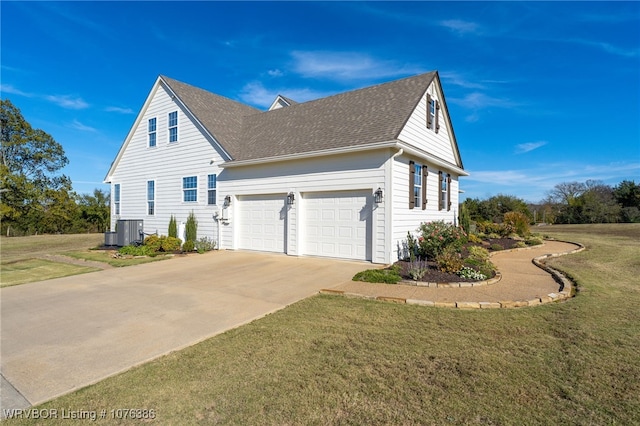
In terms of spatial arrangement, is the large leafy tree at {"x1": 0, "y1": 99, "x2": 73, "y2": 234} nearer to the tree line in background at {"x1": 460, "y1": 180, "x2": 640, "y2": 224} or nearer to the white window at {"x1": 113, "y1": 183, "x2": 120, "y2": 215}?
the white window at {"x1": 113, "y1": 183, "x2": 120, "y2": 215}

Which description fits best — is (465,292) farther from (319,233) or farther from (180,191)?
(180,191)

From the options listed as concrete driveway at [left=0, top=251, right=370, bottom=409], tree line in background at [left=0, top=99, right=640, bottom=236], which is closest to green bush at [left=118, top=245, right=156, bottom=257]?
concrete driveway at [left=0, top=251, right=370, bottom=409]

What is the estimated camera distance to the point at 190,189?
14.5 metres

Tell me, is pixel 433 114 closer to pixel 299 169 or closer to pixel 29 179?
pixel 299 169

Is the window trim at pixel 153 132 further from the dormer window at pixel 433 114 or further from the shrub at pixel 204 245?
the dormer window at pixel 433 114

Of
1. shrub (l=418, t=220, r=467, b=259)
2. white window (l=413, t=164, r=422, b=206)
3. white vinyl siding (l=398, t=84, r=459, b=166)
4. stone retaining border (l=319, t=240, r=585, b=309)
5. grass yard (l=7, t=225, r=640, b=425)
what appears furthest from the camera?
white window (l=413, t=164, r=422, b=206)

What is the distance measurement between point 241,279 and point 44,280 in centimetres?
517

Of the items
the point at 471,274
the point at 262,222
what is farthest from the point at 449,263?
the point at 262,222

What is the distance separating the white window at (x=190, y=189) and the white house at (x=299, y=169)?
0.15 feet

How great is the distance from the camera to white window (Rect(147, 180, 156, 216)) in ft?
52.6

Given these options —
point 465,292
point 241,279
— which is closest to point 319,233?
point 241,279

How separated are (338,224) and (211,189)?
6.35 meters

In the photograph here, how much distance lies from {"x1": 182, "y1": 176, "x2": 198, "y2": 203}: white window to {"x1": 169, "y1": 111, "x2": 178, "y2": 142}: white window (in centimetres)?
217

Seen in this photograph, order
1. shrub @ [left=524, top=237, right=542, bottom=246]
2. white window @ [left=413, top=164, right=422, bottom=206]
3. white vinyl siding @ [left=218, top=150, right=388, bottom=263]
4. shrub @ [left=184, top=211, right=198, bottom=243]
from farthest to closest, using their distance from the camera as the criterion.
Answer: shrub @ [left=524, top=237, right=542, bottom=246] → shrub @ [left=184, top=211, right=198, bottom=243] → white window @ [left=413, top=164, right=422, bottom=206] → white vinyl siding @ [left=218, top=150, right=388, bottom=263]
